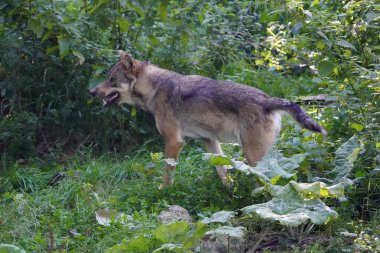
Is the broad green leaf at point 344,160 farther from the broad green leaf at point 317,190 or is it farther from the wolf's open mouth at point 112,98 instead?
the wolf's open mouth at point 112,98

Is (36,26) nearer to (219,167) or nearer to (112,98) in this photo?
(112,98)

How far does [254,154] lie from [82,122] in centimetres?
325

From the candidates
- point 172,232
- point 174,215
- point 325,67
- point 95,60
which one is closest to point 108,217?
point 174,215

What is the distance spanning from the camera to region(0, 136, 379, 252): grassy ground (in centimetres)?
588

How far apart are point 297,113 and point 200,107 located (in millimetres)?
1304

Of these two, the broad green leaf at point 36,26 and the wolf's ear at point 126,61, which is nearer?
the broad green leaf at point 36,26

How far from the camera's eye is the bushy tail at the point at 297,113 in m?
6.63

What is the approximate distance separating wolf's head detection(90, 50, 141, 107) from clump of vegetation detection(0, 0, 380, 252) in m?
0.39

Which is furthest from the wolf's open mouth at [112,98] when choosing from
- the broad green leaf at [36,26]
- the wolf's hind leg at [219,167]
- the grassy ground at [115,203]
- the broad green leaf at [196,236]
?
the broad green leaf at [196,236]

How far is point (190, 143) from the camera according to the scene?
9211 mm

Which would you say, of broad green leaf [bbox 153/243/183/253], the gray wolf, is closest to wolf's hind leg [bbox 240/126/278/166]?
the gray wolf

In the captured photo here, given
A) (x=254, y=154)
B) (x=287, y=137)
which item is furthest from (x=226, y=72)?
(x=254, y=154)

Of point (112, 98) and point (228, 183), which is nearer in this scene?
point (228, 183)

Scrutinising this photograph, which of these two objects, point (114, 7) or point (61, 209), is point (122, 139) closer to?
point (114, 7)
